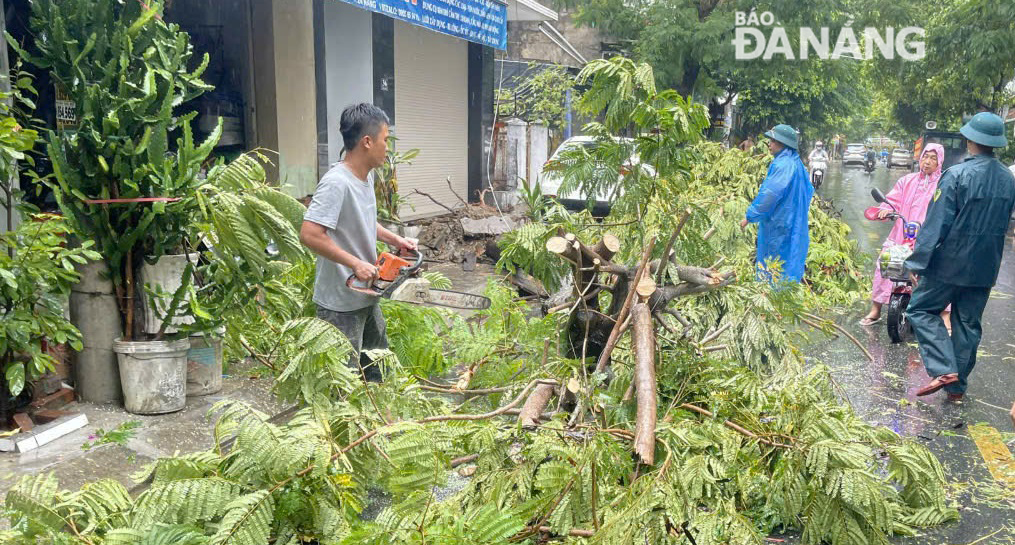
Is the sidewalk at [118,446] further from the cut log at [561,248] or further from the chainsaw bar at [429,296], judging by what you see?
the cut log at [561,248]

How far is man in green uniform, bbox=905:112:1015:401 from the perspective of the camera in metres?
5.51

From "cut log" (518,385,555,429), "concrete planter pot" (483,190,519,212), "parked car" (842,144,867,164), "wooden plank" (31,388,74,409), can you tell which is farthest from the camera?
"parked car" (842,144,867,164)

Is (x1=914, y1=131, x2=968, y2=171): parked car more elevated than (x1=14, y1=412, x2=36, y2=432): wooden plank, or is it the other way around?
(x1=914, y1=131, x2=968, y2=171): parked car

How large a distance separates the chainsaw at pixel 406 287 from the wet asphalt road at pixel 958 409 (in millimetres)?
2787

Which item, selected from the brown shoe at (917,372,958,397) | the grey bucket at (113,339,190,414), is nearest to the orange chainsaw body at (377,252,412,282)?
the grey bucket at (113,339,190,414)

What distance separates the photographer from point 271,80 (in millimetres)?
9438

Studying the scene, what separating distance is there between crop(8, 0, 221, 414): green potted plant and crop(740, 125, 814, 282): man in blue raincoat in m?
4.52

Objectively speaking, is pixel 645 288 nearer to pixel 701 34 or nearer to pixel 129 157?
pixel 129 157

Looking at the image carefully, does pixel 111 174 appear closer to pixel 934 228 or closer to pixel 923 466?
pixel 923 466

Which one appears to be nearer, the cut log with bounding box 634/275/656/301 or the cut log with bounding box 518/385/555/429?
the cut log with bounding box 518/385/555/429

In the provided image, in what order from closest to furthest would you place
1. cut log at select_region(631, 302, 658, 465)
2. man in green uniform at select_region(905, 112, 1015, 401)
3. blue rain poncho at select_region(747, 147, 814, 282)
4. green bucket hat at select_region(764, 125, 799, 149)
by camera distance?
cut log at select_region(631, 302, 658, 465)
man in green uniform at select_region(905, 112, 1015, 401)
blue rain poncho at select_region(747, 147, 814, 282)
green bucket hat at select_region(764, 125, 799, 149)

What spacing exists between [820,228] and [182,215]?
24.6 ft

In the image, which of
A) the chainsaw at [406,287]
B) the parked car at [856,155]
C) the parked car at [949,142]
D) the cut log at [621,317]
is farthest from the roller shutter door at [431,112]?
the parked car at [856,155]

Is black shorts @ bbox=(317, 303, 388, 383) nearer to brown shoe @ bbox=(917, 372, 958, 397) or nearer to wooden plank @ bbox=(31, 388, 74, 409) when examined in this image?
wooden plank @ bbox=(31, 388, 74, 409)
